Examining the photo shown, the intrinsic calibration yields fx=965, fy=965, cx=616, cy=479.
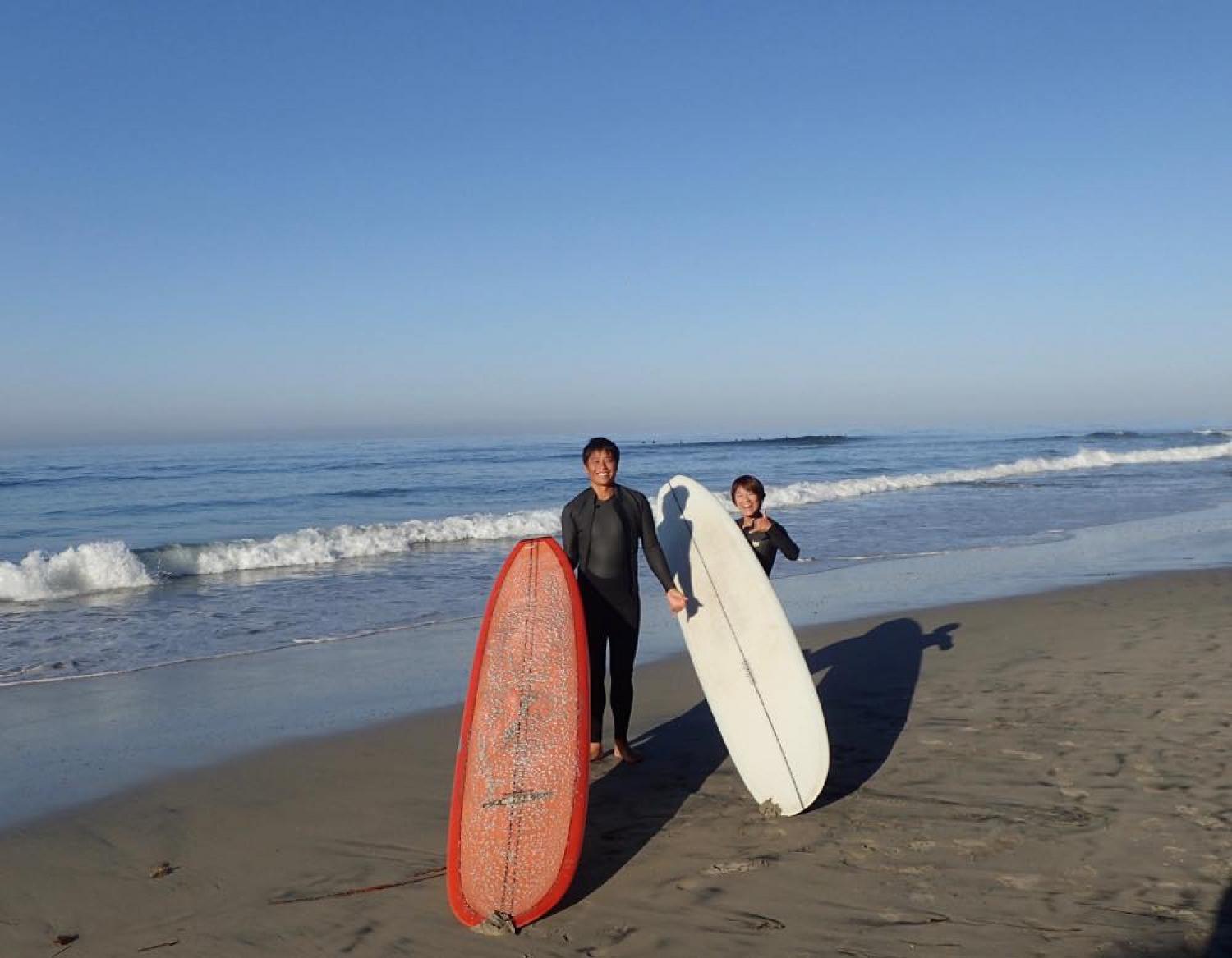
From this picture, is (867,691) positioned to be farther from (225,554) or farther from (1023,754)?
(225,554)

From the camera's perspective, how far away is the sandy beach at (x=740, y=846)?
3180 millimetres

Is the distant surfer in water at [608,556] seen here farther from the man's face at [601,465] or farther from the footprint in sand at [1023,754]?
the footprint in sand at [1023,754]

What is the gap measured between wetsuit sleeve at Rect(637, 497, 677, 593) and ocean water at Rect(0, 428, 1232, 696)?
3.38 meters

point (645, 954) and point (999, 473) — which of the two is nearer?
point (645, 954)

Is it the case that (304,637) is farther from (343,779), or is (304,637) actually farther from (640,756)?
(640,756)

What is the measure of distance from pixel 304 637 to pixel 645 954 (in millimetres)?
6038

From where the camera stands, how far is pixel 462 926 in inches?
130

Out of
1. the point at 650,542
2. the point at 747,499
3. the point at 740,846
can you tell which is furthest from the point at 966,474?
the point at 740,846

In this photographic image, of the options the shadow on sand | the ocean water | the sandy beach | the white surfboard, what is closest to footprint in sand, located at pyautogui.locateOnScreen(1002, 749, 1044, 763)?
the sandy beach

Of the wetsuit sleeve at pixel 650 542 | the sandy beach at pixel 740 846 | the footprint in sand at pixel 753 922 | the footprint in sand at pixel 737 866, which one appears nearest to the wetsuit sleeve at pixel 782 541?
the wetsuit sleeve at pixel 650 542

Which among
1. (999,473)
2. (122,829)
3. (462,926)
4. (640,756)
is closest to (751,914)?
(462,926)

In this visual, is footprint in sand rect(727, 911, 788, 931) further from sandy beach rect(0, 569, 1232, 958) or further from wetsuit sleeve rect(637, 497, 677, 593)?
wetsuit sleeve rect(637, 497, 677, 593)

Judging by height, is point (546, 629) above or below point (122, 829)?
above

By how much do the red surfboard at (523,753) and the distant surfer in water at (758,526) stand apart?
136 centimetres
